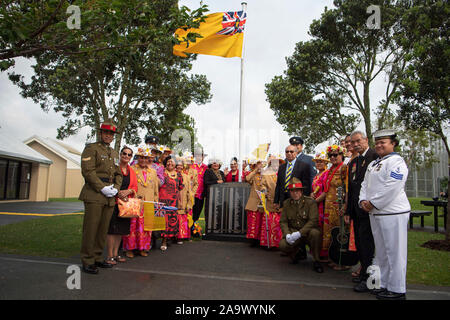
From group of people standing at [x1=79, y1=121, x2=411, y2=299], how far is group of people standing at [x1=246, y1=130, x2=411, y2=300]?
0.01 m

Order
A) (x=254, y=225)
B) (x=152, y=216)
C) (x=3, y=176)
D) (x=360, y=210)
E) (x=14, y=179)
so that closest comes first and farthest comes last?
(x=360, y=210)
(x=152, y=216)
(x=254, y=225)
(x=3, y=176)
(x=14, y=179)

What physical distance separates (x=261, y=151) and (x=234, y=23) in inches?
172

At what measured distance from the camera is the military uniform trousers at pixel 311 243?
5398 millimetres

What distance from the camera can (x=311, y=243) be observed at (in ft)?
17.8

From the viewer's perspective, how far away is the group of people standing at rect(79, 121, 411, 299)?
3977 mm

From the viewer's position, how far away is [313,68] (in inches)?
639

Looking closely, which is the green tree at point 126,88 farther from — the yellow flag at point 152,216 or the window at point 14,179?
the yellow flag at point 152,216

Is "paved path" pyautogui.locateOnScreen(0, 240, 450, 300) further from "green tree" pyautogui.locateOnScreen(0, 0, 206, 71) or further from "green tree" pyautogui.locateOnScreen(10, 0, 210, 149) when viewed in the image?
"green tree" pyautogui.locateOnScreen(10, 0, 210, 149)

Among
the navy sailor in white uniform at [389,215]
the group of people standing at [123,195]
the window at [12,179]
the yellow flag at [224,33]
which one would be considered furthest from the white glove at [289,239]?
the window at [12,179]

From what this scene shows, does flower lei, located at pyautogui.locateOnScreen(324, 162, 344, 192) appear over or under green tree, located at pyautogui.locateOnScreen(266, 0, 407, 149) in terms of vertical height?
under

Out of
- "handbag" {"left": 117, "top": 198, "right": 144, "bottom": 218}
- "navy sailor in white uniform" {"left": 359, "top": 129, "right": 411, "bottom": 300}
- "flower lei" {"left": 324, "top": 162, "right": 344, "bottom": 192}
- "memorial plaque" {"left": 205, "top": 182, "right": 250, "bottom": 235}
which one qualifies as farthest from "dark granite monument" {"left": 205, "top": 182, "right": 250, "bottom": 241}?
"navy sailor in white uniform" {"left": 359, "top": 129, "right": 411, "bottom": 300}

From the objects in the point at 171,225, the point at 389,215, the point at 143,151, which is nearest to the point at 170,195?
the point at 171,225

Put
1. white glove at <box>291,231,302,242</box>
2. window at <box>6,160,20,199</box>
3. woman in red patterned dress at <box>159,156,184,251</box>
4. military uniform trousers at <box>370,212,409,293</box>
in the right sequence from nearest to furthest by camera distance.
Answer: military uniform trousers at <box>370,212,409,293</box>
white glove at <box>291,231,302,242</box>
woman in red patterned dress at <box>159,156,184,251</box>
window at <box>6,160,20,199</box>

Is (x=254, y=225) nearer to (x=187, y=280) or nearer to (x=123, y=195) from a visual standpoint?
(x=187, y=280)
